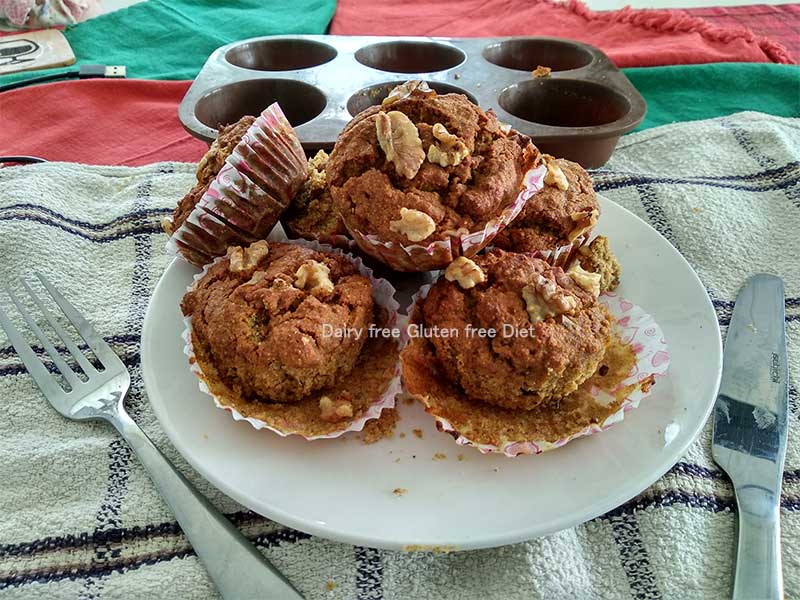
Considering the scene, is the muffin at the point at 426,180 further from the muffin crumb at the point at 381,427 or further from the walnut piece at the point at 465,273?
the muffin crumb at the point at 381,427

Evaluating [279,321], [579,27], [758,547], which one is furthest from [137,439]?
[579,27]

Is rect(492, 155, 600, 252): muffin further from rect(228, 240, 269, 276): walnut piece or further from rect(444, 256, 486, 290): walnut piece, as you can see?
rect(228, 240, 269, 276): walnut piece

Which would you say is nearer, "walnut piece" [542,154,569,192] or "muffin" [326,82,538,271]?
"muffin" [326,82,538,271]

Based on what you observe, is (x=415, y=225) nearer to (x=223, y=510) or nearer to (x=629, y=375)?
(x=629, y=375)

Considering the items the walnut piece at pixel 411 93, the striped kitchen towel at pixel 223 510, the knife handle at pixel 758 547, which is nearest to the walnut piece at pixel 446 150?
the walnut piece at pixel 411 93

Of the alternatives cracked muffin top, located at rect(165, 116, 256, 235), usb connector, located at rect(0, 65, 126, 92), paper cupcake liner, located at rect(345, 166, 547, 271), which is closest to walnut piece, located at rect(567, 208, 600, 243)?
paper cupcake liner, located at rect(345, 166, 547, 271)

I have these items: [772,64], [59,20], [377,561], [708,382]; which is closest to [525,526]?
[377,561]
